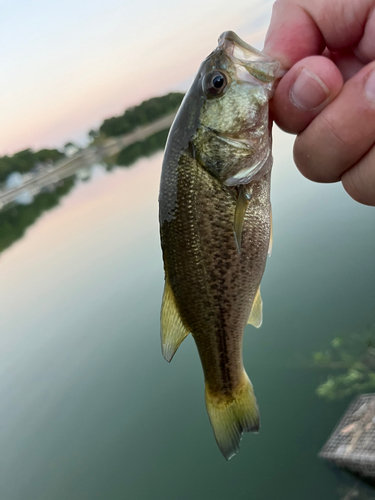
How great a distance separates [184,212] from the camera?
1429 millimetres

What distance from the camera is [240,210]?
138 centimetres

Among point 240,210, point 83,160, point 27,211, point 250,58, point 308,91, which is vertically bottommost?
point 240,210

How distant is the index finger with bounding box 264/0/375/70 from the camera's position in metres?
1.37

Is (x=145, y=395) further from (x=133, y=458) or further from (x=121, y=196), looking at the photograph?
(x=121, y=196)

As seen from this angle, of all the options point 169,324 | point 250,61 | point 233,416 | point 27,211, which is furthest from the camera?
point 27,211

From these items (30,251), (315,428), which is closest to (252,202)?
(315,428)

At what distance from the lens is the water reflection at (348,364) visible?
514cm

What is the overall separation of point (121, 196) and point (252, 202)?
21963 mm

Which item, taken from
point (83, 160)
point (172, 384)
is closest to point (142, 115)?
point (83, 160)

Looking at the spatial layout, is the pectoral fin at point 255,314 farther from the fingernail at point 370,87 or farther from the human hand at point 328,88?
the fingernail at point 370,87

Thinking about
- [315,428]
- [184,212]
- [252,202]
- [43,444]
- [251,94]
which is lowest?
[43,444]

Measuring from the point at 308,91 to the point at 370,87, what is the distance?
21 centimetres

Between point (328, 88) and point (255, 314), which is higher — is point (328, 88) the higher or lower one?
the higher one

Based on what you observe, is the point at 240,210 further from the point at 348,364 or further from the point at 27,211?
the point at 27,211
